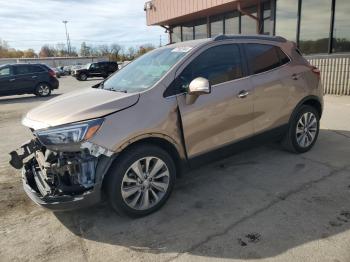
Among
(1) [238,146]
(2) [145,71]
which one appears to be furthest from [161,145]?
(1) [238,146]

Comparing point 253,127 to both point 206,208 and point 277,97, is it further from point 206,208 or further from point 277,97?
point 206,208

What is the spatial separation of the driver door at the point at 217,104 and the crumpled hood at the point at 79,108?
2.11 ft

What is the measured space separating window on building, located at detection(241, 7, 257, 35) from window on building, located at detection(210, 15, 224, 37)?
1.52 meters

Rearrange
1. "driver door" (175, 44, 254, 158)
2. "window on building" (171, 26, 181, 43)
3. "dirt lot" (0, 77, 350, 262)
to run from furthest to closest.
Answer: "window on building" (171, 26, 181, 43)
"driver door" (175, 44, 254, 158)
"dirt lot" (0, 77, 350, 262)

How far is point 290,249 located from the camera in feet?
9.14

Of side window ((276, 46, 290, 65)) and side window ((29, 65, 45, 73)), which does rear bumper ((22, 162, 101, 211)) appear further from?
side window ((29, 65, 45, 73))

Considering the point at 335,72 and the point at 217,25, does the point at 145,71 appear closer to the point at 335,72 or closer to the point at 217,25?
the point at 335,72

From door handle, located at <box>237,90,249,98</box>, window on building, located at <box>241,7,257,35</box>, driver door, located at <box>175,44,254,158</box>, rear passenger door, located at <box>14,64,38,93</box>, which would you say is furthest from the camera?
rear passenger door, located at <box>14,64,38,93</box>

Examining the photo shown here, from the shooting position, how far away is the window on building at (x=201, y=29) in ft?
56.6

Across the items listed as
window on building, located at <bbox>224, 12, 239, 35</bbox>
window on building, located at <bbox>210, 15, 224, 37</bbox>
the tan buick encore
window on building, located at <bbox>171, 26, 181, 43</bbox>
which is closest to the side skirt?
the tan buick encore

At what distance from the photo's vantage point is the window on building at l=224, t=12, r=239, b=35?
15086 mm

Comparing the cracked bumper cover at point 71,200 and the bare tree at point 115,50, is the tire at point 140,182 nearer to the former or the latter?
the cracked bumper cover at point 71,200

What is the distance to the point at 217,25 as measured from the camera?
16.3 metres

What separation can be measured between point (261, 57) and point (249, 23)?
10.9m
